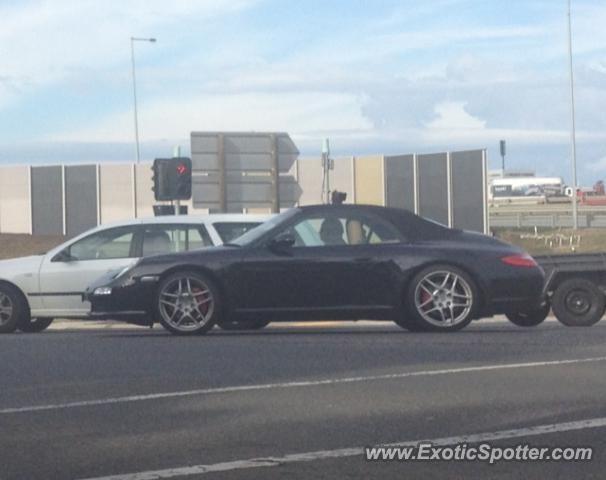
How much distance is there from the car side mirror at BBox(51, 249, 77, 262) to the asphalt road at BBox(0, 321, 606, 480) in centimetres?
365

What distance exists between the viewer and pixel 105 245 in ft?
54.7

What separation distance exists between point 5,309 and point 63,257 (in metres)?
0.90

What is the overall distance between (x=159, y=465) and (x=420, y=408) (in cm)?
215

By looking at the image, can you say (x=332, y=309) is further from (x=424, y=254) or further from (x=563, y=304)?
(x=563, y=304)

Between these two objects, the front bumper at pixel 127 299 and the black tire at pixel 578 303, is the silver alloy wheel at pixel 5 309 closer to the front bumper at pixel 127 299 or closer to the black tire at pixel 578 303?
the front bumper at pixel 127 299

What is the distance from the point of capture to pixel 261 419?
841cm

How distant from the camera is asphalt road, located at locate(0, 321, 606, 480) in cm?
714

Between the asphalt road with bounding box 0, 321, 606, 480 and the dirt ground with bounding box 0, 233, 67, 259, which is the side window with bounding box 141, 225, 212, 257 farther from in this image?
the dirt ground with bounding box 0, 233, 67, 259

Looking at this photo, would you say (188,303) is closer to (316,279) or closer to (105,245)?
(316,279)

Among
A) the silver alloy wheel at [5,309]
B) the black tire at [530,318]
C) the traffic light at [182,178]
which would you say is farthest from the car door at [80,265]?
the traffic light at [182,178]

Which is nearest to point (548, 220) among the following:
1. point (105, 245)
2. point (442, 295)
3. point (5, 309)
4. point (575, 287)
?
point (575, 287)

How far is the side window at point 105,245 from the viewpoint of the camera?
16.6m

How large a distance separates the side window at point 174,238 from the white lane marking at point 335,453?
9.07m

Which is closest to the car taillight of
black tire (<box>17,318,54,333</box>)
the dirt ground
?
black tire (<box>17,318,54,333</box>)
